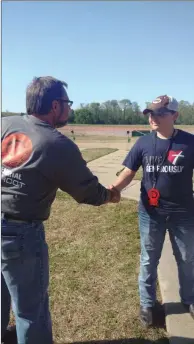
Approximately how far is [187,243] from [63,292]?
139cm

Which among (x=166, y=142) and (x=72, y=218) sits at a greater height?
(x=166, y=142)

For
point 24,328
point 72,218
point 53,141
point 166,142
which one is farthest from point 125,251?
point 53,141

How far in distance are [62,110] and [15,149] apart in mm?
379

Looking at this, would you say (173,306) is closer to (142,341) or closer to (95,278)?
(142,341)

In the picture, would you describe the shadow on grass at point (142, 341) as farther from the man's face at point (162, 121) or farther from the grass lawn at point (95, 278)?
the man's face at point (162, 121)

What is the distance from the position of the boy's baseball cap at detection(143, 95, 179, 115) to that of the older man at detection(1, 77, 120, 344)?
2.92 ft

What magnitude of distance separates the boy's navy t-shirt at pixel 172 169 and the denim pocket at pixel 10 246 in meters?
1.24

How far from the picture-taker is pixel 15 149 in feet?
6.85

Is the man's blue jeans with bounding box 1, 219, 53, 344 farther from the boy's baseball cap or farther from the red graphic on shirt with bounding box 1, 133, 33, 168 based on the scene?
the boy's baseball cap

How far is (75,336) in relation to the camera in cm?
289

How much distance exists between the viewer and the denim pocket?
211cm

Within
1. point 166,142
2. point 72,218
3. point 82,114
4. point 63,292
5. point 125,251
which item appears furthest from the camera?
point 82,114

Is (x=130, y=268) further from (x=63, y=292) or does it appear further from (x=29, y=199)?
(x=29, y=199)

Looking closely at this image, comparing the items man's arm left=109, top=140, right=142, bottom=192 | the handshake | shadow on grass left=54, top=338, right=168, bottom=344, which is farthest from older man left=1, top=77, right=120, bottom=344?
man's arm left=109, top=140, right=142, bottom=192
